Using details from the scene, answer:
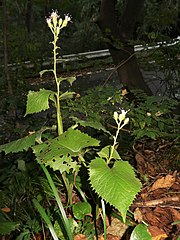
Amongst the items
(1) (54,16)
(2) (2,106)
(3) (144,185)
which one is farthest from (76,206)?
(2) (2,106)

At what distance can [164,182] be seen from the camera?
189 cm

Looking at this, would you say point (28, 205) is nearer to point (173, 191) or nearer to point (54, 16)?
point (173, 191)

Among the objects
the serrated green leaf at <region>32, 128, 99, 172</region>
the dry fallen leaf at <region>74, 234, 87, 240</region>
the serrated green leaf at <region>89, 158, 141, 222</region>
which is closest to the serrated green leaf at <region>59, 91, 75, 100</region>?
the serrated green leaf at <region>32, 128, 99, 172</region>

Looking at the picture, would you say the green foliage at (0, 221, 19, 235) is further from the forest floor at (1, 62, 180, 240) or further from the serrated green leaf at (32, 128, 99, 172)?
the serrated green leaf at (32, 128, 99, 172)

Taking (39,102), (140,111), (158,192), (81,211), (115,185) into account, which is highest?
(39,102)

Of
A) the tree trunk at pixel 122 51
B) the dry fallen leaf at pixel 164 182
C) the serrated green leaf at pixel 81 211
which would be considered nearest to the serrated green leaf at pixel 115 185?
the serrated green leaf at pixel 81 211

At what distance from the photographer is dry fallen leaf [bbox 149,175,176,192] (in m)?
1.86

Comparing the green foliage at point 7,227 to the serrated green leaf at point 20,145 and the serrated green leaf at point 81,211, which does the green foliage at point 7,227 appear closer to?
the serrated green leaf at point 81,211

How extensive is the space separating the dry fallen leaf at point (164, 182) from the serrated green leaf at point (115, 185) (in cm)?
83

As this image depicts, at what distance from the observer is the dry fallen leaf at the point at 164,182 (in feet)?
6.09

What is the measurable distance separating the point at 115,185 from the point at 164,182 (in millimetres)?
987

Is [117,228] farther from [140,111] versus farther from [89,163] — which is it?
[140,111]

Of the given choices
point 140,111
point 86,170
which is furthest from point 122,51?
point 86,170

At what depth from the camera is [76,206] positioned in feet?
4.82
